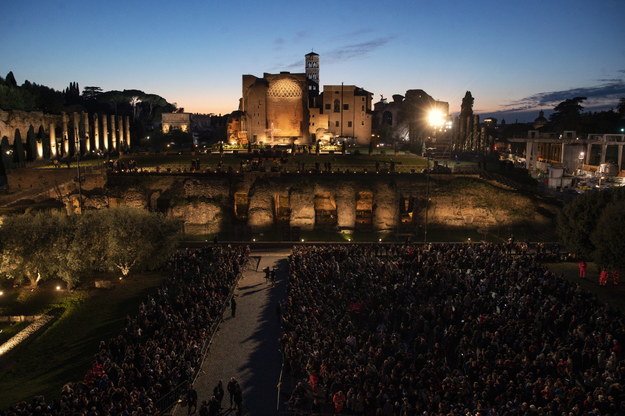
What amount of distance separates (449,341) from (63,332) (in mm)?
19477

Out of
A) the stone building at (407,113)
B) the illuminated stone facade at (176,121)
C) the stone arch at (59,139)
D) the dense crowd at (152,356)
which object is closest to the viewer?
the dense crowd at (152,356)

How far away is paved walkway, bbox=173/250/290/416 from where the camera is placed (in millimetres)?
17906

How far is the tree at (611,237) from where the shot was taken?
27586 millimetres

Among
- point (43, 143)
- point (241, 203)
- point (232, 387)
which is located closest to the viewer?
point (232, 387)

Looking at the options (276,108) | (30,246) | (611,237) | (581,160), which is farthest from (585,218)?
(276,108)

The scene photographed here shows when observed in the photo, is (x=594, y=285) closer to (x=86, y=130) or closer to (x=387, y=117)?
(x=86, y=130)

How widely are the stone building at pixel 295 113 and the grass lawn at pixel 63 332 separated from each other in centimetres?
5224

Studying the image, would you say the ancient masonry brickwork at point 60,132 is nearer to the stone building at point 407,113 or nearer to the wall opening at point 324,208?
the wall opening at point 324,208

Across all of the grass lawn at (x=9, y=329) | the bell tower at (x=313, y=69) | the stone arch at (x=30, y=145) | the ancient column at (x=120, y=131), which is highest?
the bell tower at (x=313, y=69)

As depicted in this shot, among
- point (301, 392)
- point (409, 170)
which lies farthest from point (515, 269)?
point (409, 170)

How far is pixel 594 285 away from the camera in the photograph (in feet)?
96.3

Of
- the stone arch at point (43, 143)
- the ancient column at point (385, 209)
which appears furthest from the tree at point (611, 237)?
the stone arch at point (43, 143)

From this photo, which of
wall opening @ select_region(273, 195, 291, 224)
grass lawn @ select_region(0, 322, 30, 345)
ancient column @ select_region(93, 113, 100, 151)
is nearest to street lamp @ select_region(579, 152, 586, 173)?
wall opening @ select_region(273, 195, 291, 224)

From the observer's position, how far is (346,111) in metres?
83.1
